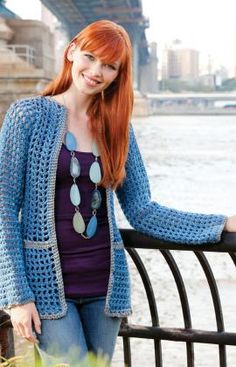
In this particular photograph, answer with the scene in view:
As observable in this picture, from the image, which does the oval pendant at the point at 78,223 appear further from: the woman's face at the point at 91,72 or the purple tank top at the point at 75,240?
the woman's face at the point at 91,72

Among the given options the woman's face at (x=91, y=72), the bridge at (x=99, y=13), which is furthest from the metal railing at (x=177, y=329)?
the bridge at (x=99, y=13)

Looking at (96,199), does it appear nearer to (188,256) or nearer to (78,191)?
(78,191)

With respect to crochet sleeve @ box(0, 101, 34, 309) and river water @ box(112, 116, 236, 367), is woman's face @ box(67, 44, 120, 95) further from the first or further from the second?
river water @ box(112, 116, 236, 367)

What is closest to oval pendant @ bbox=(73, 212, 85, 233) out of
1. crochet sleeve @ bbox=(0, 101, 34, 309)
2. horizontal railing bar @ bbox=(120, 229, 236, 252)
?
crochet sleeve @ bbox=(0, 101, 34, 309)

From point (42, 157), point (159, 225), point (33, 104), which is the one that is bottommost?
point (159, 225)

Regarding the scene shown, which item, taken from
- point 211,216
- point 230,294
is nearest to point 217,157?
point 230,294

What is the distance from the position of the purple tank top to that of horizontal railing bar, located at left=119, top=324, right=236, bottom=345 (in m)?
0.26

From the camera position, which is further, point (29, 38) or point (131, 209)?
point (29, 38)

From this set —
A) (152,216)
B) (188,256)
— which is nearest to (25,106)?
(152,216)

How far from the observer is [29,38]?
27547 mm

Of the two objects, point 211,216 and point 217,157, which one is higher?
point 211,216

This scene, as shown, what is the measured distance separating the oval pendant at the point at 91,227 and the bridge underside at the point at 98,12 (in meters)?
39.3

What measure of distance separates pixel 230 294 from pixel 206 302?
39 cm

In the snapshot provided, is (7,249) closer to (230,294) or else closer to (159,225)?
(159,225)
